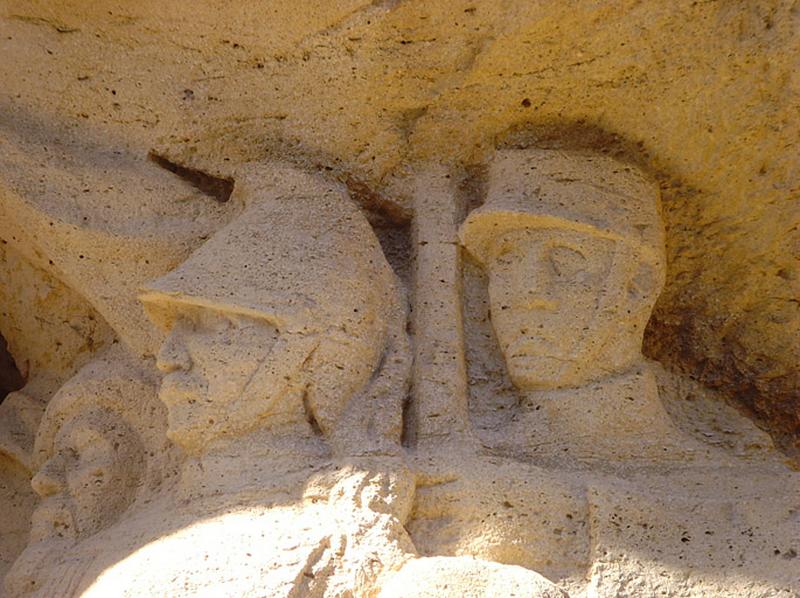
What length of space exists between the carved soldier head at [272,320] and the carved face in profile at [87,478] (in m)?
0.27

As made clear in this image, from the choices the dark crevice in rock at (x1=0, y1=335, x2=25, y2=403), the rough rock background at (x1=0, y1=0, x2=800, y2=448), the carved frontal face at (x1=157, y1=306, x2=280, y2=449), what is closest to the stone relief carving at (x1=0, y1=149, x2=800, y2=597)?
the carved frontal face at (x1=157, y1=306, x2=280, y2=449)

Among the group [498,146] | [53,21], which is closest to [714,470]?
[498,146]

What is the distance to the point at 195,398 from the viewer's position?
239 centimetres

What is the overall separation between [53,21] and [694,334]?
1.64m

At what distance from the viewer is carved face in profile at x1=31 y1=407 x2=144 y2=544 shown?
2574 mm

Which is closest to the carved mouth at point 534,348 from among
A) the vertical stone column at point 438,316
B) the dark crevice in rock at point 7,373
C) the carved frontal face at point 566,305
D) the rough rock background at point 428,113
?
the carved frontal face at point 566,305

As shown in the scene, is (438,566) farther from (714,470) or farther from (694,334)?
(694,334)

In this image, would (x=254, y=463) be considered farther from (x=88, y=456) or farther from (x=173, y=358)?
(x=88, y=456)

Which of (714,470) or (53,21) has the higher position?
(53,21)

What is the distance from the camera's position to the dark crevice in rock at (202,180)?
277 centimetres

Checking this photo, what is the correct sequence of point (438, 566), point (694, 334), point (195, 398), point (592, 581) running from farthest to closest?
point (694, 334), point (195, 398), point (592, 581), point (438, 566)

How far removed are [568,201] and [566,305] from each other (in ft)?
0.77

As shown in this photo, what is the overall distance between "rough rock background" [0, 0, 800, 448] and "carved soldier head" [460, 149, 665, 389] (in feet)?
0.36

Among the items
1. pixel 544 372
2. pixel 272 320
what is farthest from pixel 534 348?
pixel 272 320
